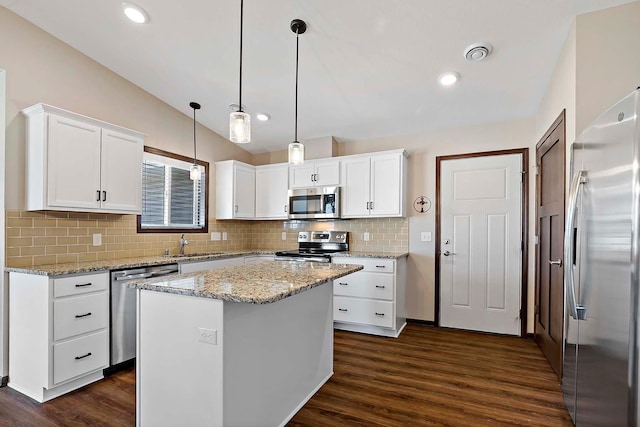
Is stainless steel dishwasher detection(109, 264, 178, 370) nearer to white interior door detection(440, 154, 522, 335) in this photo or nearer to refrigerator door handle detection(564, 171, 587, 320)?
refrigerator door handle detection(564, 171, 587, 320)

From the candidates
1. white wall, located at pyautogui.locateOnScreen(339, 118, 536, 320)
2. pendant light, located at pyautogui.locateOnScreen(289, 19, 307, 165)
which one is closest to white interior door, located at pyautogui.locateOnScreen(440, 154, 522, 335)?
white wall, located at pyautogui.locateOnScreen(339, 118, 536, 320)

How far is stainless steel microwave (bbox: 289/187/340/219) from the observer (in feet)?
13.7

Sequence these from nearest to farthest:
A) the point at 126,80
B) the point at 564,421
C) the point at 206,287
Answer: the point at 206,287 → the point at 564,421 → the point at 126,80

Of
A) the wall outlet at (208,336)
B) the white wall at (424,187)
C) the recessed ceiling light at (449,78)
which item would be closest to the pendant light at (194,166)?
the wall outlet at (208,336)

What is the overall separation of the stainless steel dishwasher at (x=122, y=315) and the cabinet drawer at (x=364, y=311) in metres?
2.09

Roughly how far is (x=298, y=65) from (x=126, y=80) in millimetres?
1847

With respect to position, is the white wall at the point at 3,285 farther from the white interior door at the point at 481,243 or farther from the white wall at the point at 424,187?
the white interior door at the point at 481,243

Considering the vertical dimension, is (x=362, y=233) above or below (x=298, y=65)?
below

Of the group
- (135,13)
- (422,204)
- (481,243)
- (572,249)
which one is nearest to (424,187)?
(422,204)

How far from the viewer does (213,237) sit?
14.8 feet

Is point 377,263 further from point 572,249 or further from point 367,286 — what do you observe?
point 572,249

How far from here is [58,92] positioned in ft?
9.40

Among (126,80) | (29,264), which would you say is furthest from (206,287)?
(126,80)

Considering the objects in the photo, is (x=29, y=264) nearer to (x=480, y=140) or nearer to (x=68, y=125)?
(x=68, y=125)
